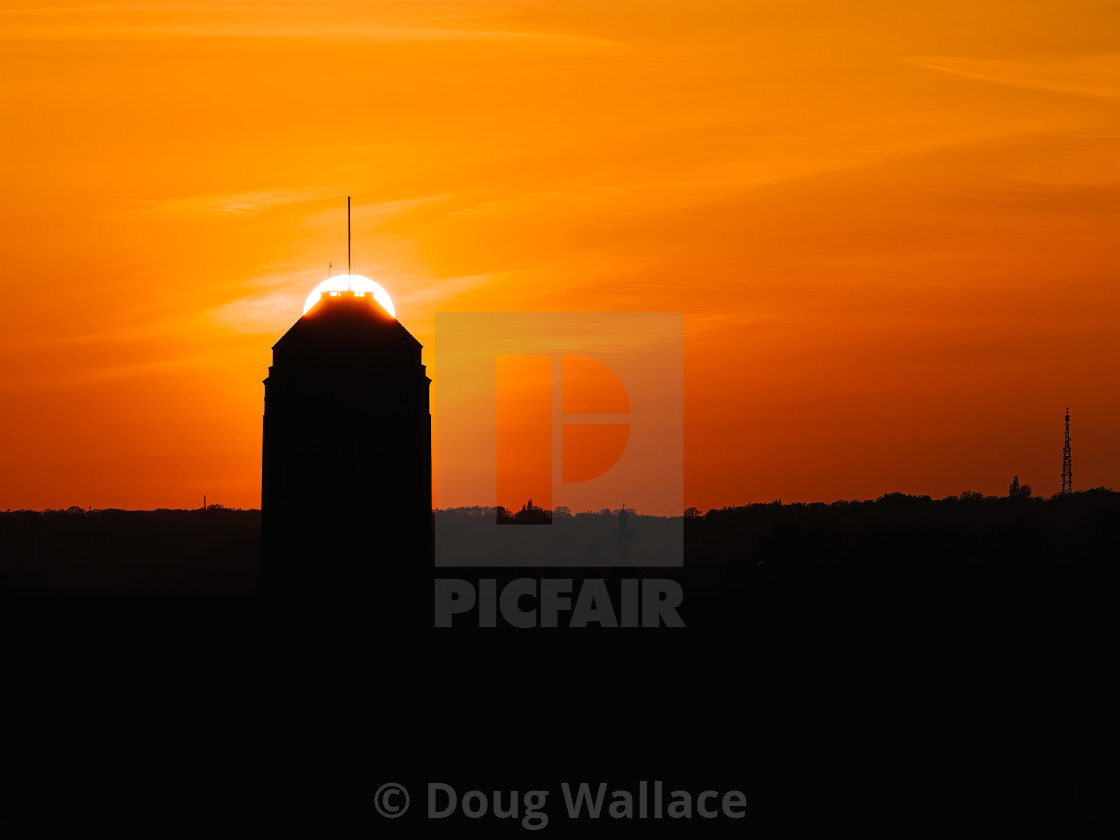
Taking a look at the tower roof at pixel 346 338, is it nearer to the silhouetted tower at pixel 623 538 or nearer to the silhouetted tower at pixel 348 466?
the silhouetted tower at pixel 348 466

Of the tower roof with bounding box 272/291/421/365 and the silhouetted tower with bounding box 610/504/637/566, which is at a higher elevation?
the tower roof with bounding box 272/291/421/365

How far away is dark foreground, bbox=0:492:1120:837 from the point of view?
3319cm

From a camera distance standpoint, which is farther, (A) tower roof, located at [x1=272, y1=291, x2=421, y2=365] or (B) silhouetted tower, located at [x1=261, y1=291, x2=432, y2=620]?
(A) tower roof, located at [x1=272, y1=291, x2=421, y2=365]

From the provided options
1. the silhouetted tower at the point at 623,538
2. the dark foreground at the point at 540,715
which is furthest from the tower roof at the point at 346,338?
the silhouetted tower at the point at 623,538

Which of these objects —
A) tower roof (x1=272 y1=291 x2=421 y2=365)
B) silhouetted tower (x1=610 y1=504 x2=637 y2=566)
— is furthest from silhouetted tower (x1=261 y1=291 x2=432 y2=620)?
silhouetted tower (x1=610 y1=504 x2=637 y2=566)

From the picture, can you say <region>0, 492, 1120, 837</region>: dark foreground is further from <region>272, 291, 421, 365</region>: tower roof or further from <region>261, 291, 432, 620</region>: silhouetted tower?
<region>272, 291, 421, 365</region>: tower roof

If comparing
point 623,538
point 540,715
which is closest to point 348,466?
point 540,715

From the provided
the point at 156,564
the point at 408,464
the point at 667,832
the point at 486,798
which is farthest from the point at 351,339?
the point at 156,564

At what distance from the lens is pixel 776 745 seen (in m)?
34.8

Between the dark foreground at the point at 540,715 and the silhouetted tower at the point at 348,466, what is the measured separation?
3.08 feet

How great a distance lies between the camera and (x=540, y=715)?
35062mm

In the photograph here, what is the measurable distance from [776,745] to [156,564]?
99251 millimetres

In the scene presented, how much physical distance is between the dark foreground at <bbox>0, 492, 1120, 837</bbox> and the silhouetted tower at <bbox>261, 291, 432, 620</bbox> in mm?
938

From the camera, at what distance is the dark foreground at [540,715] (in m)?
33.2
